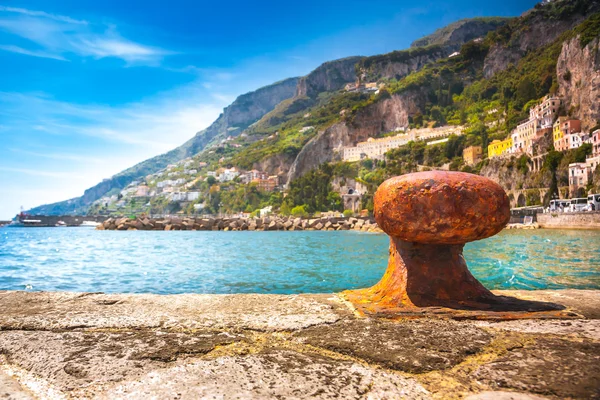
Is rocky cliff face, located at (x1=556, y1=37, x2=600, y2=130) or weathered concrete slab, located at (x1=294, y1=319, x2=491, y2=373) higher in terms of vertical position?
rocky cliff face, located at (x1=556, y1=37, x2=600, y2=130)

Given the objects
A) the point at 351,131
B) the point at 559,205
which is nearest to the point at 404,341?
the point at 559,205

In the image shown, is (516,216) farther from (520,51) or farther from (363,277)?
(520,51)

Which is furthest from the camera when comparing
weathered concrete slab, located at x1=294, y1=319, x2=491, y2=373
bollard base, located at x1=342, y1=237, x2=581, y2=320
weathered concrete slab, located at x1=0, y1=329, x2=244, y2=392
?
bollard base, located at x1=342, y1=237, x2=581, y2=320

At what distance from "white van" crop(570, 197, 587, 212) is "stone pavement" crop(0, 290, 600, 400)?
65.7 meters

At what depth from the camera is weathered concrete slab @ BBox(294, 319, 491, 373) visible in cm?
223

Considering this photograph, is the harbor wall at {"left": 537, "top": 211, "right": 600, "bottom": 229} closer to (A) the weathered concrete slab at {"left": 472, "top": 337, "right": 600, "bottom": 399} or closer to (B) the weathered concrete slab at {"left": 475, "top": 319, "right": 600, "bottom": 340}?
(B) the weathered concrete slab at {"left": 475, "top": 319, "right": 600, "bottom": 340}

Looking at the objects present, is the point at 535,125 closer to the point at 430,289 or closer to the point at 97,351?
the point at 430,289

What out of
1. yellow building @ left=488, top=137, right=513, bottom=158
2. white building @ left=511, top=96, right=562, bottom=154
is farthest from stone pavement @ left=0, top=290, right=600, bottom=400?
yellow building @ left=488, top=137, right=513, bottom=158

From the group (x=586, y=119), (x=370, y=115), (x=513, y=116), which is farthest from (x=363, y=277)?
(x=370, y=115)

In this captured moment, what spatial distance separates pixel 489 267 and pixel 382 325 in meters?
12.7

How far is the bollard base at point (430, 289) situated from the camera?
139 inches

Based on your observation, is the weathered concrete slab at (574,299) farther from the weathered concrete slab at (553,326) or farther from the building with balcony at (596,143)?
the building with balcony at (596,143)

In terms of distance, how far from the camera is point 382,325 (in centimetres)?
291

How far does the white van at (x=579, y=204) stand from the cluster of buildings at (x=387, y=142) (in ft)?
220
